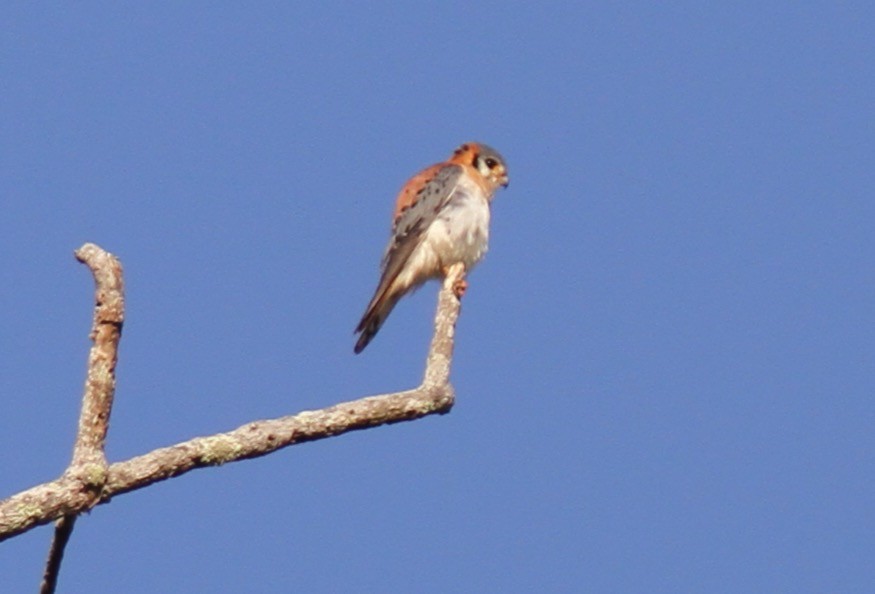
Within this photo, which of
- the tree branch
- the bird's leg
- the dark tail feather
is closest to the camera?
the tree branch

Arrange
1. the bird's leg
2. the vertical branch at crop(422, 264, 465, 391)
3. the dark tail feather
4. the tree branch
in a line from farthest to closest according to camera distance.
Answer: the dark tail feather
the bird's leg
the vertical branch at crop(422, 264, 465, 391)
the tree branch

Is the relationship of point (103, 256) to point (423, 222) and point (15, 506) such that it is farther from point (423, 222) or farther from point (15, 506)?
point (423, 222)

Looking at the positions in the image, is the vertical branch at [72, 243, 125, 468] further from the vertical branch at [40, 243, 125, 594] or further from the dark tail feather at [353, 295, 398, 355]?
the dark tail feather at [353, 295, 398, 355]

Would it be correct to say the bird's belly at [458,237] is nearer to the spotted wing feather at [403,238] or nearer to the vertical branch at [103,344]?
the spotted wing feather at [403,238]

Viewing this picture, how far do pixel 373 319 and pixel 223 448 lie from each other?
480 centimetres

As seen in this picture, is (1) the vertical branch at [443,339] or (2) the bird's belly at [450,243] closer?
(1) the vertical branch at [443,339]

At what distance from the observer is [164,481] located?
373 cm

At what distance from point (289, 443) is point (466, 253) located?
4.82 m

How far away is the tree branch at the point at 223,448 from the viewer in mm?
3486

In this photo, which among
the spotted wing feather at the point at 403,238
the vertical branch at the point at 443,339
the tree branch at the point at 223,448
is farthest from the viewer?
the spotted wing feather at the point at 403,238

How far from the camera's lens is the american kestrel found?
342 inches

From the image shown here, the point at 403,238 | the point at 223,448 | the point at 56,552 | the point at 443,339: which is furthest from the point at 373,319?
the point at 56,552

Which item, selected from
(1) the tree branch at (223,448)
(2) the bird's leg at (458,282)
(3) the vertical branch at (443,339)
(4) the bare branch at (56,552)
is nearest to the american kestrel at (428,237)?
(2) the bird's leg at (458,282)

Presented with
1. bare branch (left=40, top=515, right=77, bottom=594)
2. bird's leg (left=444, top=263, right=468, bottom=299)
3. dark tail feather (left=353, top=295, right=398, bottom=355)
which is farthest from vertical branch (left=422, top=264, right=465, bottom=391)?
dark tail feather (left=353, top=295, right=398, bottom=355)
